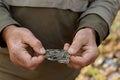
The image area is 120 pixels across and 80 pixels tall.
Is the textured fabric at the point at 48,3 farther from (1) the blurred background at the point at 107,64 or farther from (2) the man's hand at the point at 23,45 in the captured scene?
(1) the blurred background at the point at 107,64

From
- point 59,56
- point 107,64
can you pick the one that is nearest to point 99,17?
point 59,56

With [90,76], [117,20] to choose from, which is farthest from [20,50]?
[117,20]

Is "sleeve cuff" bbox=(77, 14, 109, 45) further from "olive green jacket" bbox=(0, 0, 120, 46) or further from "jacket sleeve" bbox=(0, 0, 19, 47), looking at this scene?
"jacket sleeve" bbox=(0, 0, 19, 47)

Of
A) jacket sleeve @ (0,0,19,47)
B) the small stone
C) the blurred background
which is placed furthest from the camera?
the blurred background

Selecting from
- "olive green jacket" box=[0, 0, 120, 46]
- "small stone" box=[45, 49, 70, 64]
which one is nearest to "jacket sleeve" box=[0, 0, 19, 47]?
"olive green jacket" box=[0, 0, 120, 46]

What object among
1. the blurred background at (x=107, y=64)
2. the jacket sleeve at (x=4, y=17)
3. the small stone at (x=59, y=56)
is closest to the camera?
the small stone at (x=59, y=56)

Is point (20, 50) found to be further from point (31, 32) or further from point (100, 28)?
point (100, 28)

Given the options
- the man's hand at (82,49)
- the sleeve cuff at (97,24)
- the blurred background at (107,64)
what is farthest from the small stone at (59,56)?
the blurred background at (107,64)
